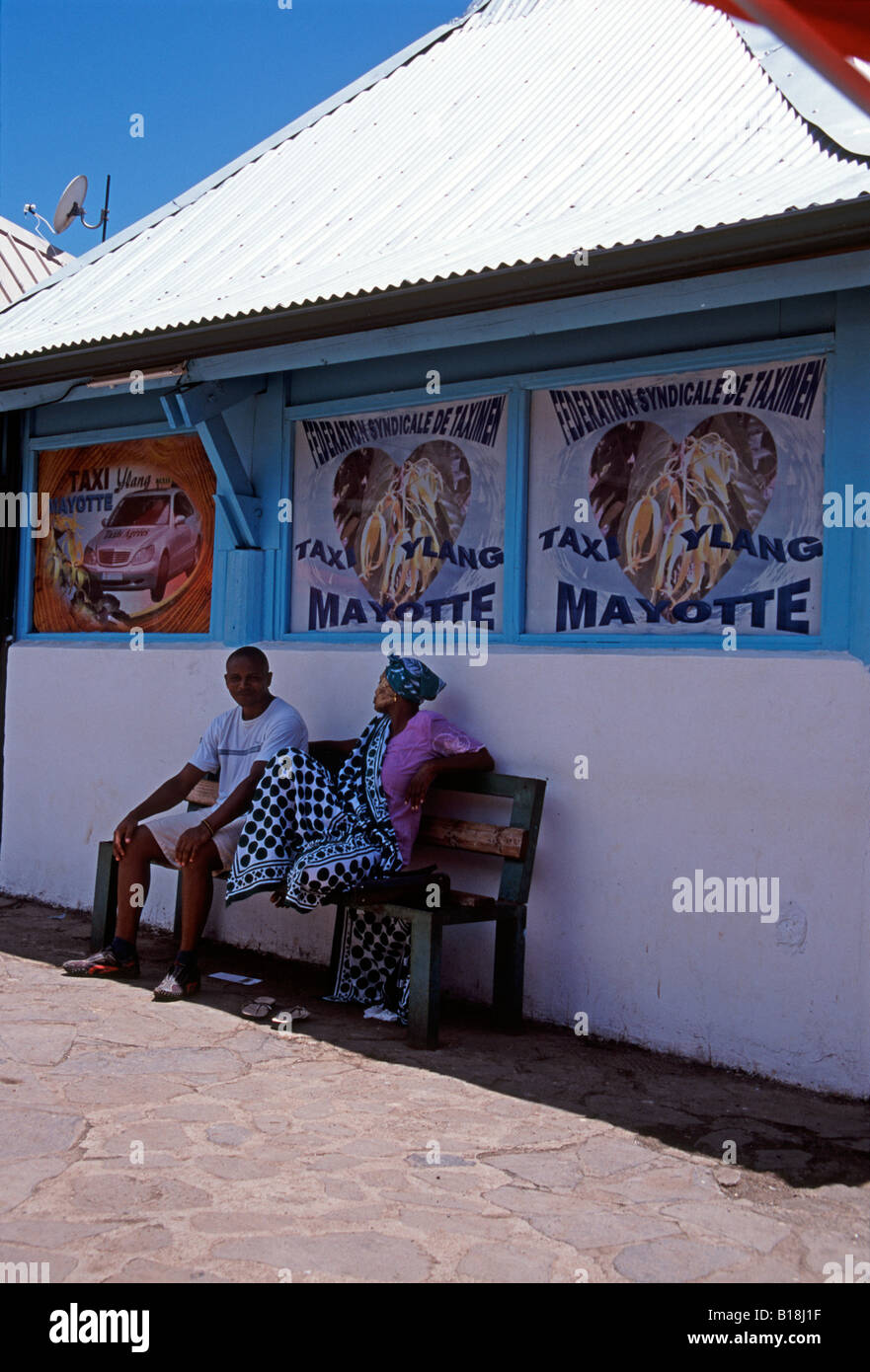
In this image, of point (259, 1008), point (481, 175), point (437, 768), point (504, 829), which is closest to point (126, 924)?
point (259, 1008)

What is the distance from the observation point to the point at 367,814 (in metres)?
5.61

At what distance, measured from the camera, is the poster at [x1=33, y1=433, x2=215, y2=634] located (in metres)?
7.16

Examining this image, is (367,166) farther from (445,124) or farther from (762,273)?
(762,273)

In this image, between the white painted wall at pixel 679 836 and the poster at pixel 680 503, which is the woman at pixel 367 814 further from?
the poster at pixel 680 503

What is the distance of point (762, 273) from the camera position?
4.52m

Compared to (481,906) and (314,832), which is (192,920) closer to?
(314,832)

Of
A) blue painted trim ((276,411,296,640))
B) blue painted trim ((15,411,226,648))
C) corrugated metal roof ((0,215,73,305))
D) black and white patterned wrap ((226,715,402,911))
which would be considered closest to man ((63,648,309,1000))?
black and white patterned wrap ((226,715,402,911))

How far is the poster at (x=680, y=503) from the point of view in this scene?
4.94 meters

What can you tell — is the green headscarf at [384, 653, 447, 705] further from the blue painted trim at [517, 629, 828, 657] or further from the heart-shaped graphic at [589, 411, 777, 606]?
the heart-shaped graphic at [589, 411, 777, 606]

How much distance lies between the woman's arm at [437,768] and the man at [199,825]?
0.72m

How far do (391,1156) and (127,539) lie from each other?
4463mm

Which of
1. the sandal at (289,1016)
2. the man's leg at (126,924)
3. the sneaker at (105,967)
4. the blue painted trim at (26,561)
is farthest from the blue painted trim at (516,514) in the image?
the blue painted trim at (26,561)
